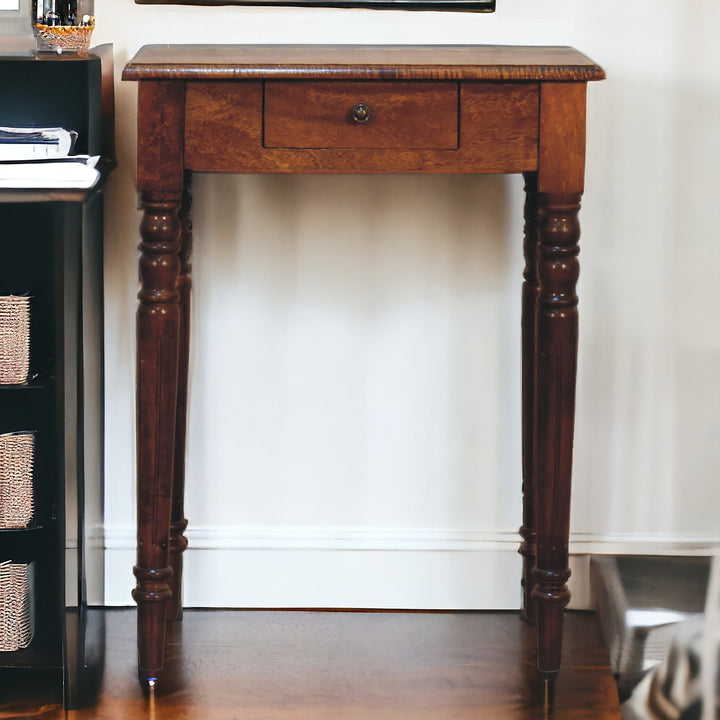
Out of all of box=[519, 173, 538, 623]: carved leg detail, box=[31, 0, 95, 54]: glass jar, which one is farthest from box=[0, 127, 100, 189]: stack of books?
box=[519, 173, 538, 623]: carved leg detail

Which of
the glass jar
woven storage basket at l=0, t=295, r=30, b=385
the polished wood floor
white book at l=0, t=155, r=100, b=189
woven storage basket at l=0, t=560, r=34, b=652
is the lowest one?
the polished wood floor

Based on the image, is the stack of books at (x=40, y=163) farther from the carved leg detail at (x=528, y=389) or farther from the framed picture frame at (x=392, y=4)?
the carved leg detail at (x=528, y=389)

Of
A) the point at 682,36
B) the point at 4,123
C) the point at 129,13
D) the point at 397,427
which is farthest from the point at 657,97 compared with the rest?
the point at 4,123

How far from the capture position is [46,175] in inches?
64.1

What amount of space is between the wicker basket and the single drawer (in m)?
0.62

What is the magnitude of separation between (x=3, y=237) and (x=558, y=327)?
2.87 ft

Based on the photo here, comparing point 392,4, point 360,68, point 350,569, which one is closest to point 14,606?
point 350,569

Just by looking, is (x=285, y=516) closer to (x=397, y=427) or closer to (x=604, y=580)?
(x=397, y=427)

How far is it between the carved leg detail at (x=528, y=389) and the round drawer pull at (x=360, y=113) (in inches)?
14.9

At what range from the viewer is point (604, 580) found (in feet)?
6.89

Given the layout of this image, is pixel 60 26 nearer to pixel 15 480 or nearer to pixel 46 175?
pixel 46 175

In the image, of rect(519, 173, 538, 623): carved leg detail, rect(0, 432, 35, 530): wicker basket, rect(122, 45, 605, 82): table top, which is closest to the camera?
rect(122, 45, 605, 82): table top

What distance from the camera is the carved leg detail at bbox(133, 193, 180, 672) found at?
5.47ft

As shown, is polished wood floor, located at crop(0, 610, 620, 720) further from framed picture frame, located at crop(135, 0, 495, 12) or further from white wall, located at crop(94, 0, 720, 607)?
framed picture frame, located at crop(135, 0, 495, 12)
